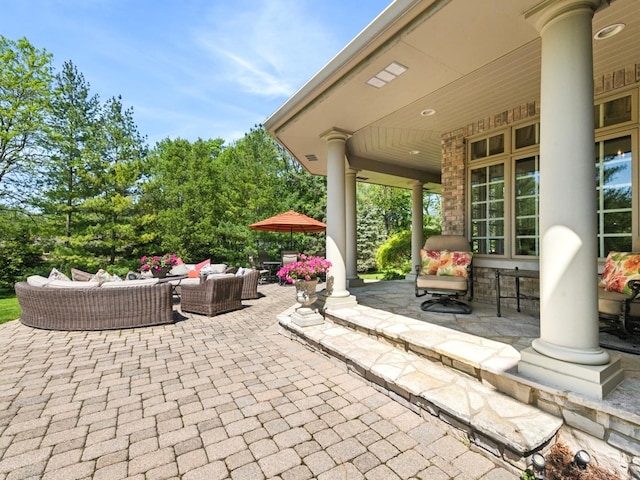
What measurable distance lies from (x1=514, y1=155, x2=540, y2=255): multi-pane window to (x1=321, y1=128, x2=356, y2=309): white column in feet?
8.86

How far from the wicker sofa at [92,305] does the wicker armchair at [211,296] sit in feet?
2.29

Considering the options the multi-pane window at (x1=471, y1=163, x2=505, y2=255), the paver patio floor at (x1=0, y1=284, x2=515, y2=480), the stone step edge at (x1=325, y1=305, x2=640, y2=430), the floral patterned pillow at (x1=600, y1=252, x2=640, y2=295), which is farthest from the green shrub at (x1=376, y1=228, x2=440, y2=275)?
the paver patio floor at (x1=0, y1=284, x2=515, y2=480)

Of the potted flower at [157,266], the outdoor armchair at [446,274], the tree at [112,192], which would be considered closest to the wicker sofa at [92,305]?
the potted flower at [157,266]

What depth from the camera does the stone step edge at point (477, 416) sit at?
1762mm

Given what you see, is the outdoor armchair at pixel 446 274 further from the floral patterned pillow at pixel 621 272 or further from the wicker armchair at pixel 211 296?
the wicker armchair at pixel 211 296

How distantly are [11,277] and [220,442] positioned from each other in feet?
43.6

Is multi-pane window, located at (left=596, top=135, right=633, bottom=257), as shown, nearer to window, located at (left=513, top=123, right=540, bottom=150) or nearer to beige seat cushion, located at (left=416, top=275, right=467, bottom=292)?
window, located at (left=513, top=123, right=540, bottom=150)

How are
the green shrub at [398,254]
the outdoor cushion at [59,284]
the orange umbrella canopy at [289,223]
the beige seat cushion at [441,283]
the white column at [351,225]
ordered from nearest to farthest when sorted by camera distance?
the beige seat cushion at [441,283]
the outdoor cushion at [59,284]
the white column at [351,225]
the orange umbrella canopy at [289,223]
the green shrub at [398,254]

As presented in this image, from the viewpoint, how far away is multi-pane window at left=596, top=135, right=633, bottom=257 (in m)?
3.58

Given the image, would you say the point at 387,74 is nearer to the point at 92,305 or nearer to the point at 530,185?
the point at 530,185

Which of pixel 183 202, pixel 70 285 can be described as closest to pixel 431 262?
pixel 70 285

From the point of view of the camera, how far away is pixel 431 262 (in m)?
4.77

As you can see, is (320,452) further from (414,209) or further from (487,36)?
(414,209)

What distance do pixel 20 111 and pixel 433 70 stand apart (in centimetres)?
1321
